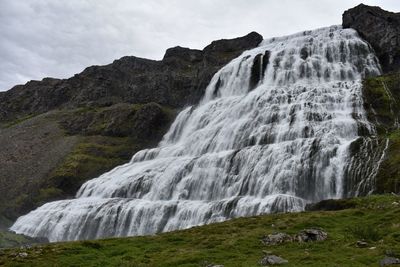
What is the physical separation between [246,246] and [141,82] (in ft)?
359

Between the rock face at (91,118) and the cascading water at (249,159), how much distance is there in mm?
10184

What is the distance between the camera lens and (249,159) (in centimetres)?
5728

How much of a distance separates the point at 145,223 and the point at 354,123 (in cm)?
2703

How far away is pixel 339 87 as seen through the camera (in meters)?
74.2

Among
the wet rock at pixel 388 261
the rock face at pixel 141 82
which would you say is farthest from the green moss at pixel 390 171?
the rock face at pixel 141 82

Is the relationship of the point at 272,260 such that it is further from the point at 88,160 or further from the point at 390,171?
the point at 88,160

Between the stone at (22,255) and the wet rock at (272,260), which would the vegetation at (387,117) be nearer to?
the wet rock at (272,260)

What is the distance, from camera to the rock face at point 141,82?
411 feet

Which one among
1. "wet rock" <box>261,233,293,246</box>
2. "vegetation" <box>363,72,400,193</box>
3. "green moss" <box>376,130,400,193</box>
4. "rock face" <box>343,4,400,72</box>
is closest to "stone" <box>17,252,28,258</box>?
"wet rock" <box>261,233,293,246</box>

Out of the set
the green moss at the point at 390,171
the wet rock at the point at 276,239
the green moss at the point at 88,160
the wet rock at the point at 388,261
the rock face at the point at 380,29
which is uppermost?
the rock face at the point at 380,29

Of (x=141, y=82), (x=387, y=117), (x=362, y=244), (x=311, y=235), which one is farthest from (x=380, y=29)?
(x=362, y=244)

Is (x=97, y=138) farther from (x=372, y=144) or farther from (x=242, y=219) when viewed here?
(x=242, y=219)

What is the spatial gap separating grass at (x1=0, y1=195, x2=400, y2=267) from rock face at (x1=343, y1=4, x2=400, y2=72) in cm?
6223

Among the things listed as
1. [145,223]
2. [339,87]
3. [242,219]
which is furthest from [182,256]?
[339,87]
